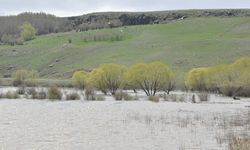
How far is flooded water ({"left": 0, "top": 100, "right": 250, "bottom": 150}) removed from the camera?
3606 cm

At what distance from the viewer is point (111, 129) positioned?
44406mm

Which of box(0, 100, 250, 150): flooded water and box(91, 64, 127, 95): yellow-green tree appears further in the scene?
box(91, 64, 127, 95): yellow-green tree

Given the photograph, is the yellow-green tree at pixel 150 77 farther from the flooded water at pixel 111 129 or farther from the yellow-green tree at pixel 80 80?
the flooded water at pixel 111 129

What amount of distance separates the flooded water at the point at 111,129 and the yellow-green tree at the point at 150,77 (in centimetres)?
3747

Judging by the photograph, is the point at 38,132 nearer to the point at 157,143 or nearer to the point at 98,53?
the point at 157,143

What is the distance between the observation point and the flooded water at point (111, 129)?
36.1m

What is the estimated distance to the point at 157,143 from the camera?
36719 millimetres

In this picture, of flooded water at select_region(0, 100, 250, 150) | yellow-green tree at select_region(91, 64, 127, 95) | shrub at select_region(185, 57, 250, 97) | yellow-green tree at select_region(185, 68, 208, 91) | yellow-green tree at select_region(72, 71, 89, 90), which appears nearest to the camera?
flooded water at select_region(0, 100, 250, 150)

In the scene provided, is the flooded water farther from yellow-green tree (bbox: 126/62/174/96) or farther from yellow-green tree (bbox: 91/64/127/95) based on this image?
yellow-green tree (bbox: 91/64/127/95)

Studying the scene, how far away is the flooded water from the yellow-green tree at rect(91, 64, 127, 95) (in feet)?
127

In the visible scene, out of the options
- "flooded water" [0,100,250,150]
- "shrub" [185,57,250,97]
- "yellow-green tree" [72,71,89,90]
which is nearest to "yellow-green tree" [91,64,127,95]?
"yellow-green tree" [72,71,89,90]

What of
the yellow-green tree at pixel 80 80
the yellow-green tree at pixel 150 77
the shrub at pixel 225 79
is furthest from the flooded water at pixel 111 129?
the yellow-green tree at pixel 80 80

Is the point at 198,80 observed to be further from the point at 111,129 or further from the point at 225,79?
the point at 111,129

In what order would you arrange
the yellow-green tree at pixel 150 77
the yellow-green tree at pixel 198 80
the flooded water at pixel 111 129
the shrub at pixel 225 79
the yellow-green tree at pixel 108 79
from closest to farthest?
the flooded water at pixel 111 129, the yellow-green tree at pixel 150 77, the shrub at pixel 225 79, the yellow-green tree at pixel 108 79, the yellow-green tree at pixel 198 80
